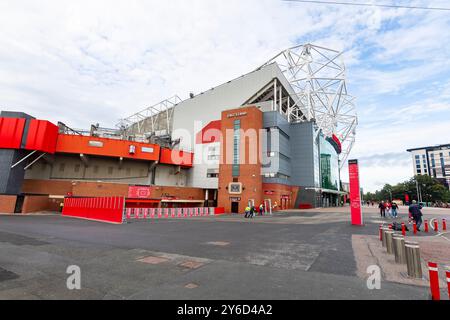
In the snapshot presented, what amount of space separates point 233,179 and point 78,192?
25.7 metres

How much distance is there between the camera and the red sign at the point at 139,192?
38.3 metres

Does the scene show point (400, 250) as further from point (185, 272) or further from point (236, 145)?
point (236, 145)

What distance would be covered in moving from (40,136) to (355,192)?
39880mm

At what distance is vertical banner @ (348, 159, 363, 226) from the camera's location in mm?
18141

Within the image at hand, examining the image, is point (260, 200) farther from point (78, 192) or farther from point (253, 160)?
point (78, 192)

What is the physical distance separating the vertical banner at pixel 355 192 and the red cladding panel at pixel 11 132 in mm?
39957

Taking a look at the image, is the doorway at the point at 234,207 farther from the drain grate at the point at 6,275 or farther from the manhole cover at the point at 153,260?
the drain grate at the point at 6,275

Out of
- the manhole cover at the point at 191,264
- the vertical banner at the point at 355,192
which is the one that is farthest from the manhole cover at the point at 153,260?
the vertical banner at the point at 355,192

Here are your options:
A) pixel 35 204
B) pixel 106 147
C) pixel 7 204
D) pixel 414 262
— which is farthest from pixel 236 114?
pixel 414 262

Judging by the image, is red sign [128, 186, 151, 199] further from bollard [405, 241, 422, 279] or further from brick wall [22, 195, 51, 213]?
bollard [405, 241, 422, 279]

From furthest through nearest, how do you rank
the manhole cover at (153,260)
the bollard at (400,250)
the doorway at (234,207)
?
1. the doorway at (234,207)
2. the bollard at (400,250)
3. the manhole cover at (153,260)

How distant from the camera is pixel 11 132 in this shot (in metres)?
30.5

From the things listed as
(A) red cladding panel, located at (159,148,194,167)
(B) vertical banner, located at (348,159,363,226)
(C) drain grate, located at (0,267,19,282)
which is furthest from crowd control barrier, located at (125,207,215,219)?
(C) drain grate, located at (0,267,19,282)

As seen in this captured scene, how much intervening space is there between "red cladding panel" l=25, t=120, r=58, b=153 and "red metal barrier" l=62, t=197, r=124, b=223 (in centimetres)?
974
